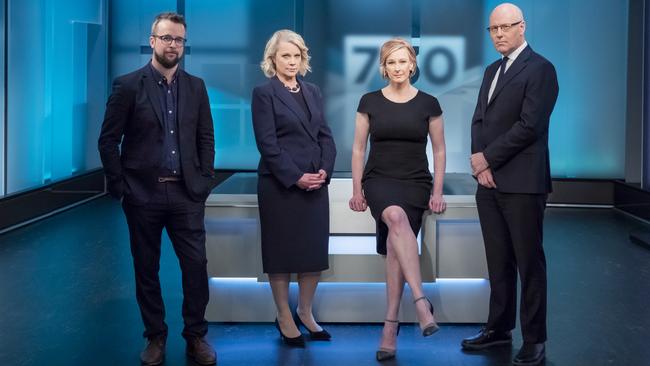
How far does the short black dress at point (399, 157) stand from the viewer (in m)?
4.25

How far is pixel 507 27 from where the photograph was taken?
3.99 meters

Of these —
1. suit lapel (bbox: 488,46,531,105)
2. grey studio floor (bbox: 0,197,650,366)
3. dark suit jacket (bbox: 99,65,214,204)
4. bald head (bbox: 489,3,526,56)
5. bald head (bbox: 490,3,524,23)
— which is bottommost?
grey studio floor (bbox: 0,197,650,366)

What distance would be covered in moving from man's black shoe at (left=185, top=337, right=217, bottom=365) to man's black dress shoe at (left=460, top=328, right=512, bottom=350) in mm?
1211

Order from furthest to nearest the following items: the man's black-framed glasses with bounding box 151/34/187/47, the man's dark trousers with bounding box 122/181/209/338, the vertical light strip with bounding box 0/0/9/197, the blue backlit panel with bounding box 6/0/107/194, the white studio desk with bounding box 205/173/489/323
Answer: the blue backlit panel with bounding box 6/0/107/194
the vertical light strip with bounding box 0/0/9/197
the white studio desk with bounding box 205/173/489/323
the man's dark trousers with bounding box 122/181/209/338
the man's black-framed glasses with bounding box 151/34/187/47

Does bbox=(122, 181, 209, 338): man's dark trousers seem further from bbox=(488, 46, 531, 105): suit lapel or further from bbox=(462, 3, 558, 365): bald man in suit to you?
bbox=(488, 46, 531, 105): suit lapel

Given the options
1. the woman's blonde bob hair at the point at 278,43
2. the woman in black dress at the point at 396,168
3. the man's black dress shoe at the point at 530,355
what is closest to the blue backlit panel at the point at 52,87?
the woman's blonde bob hair at the point at 278,43

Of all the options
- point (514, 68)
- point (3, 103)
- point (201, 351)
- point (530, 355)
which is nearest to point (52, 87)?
point (3, 103)

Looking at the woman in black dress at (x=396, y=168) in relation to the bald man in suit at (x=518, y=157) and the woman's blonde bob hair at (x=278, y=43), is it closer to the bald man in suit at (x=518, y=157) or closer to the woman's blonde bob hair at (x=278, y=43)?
the bald man in suit at (x=518, y=157)

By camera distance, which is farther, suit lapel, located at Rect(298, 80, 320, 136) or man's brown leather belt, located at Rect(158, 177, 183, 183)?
suit lapel, located at Rect(298, 80, 320, 136)

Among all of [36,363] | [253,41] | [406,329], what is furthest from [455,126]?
[36,363]

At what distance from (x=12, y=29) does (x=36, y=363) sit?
460 centimetres

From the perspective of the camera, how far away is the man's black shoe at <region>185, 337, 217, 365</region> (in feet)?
13.5

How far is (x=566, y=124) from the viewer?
33.6 ft

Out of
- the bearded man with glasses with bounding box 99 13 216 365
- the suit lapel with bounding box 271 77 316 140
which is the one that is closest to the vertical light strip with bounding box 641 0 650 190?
the suit lapel with bounding box 271 77 316 140
